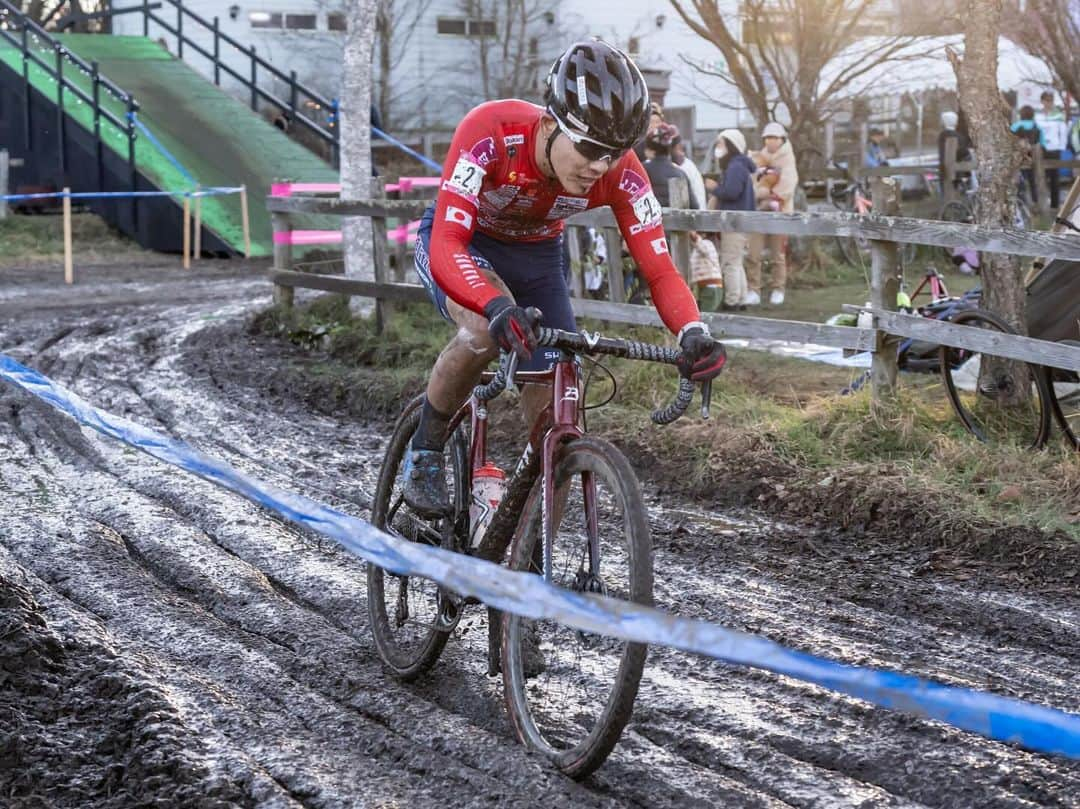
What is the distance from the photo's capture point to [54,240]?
1994 centimetres

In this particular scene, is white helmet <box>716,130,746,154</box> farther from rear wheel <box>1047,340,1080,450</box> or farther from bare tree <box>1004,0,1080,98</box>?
bare tree <box>1004,0,1080,98</box>

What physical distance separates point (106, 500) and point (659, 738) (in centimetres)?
378

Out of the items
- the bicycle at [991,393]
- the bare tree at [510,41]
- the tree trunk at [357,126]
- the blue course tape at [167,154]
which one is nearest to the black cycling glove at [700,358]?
the bicycle at [991,393]

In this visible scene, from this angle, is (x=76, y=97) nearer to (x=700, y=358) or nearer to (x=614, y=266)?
(x=614, y=266)

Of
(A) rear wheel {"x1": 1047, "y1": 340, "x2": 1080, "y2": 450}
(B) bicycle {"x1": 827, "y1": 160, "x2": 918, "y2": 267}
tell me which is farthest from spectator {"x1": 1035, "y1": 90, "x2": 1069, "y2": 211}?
(A) rear wheel {"x1": 1047, "y1": 340, "x2": 1080, "y2": 450}

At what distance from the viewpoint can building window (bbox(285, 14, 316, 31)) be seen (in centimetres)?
3194

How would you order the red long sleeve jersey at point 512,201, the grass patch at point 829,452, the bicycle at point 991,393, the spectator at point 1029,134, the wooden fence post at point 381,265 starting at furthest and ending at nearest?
the spectator at point 1029,134 < the wooden fence post at point 381,265 < the bicycle at point 991,393 < the grass patch at point 829,452 < the red long sleeve jersey at point 512,201

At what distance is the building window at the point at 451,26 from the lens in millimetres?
33031

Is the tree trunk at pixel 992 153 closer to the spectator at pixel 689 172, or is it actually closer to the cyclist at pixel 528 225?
the cyclist at pixel 528 225

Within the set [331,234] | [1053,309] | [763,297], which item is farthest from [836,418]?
[331,234]

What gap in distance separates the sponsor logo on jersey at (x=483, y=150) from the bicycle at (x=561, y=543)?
25.0 inches

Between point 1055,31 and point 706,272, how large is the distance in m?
10.3

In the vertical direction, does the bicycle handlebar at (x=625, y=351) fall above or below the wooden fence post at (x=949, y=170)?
below

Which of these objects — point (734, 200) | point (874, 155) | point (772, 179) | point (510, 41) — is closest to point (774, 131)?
point (772, 179)
